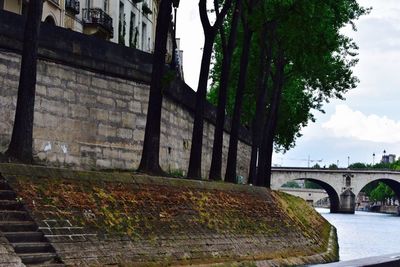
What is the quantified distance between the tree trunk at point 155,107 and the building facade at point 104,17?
1297 centimetres

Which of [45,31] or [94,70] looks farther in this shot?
[94,70]

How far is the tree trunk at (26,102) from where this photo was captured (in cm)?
1645

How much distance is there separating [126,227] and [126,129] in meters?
9.97

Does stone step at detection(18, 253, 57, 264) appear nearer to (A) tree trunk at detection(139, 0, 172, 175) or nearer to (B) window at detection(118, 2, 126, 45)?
(A) tree trunk at detection(139, 0, 172, 175)

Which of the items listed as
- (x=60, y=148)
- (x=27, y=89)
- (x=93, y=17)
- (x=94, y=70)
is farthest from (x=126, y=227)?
(x=93, y=17)

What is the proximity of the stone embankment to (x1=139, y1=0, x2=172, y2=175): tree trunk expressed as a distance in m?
1.23

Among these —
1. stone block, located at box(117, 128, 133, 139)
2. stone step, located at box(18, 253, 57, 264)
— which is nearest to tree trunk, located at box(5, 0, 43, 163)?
stone step, located at box(18, 253, 57, 264)

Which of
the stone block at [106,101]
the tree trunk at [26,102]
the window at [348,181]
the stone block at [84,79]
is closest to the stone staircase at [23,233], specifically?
the tree trunk at [26,102]

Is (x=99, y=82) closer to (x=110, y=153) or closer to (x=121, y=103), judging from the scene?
(x=121, y=103)

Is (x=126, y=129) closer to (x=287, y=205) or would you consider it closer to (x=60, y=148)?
(x=60, y=148)

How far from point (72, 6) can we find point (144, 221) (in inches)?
984

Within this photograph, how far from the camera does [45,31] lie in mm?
21578

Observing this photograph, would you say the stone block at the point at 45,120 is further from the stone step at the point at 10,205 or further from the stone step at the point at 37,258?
the stone step at the point at 37,258

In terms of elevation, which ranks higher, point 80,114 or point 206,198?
point 80,114
